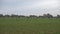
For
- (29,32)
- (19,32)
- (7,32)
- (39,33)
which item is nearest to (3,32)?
(7,32)

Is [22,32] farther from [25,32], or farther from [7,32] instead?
[7,32]

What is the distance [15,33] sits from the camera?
19.2 metres

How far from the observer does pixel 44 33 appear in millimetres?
19094

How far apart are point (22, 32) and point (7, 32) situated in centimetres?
193

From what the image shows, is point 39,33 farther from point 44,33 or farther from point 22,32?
point 22,32

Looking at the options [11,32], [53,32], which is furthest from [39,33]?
[11,32]

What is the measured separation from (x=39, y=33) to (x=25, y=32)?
6.15 ft

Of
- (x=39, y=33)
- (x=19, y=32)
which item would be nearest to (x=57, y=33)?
(x=39, y=33)

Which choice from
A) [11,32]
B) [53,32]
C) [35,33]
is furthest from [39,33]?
[11,32]

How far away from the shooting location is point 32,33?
62.9 feet

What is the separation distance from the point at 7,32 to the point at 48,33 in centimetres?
524

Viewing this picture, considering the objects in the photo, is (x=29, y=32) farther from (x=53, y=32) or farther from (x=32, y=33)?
(x=53, y=32)

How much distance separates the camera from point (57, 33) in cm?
1895

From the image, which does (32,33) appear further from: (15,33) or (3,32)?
(3,32)
